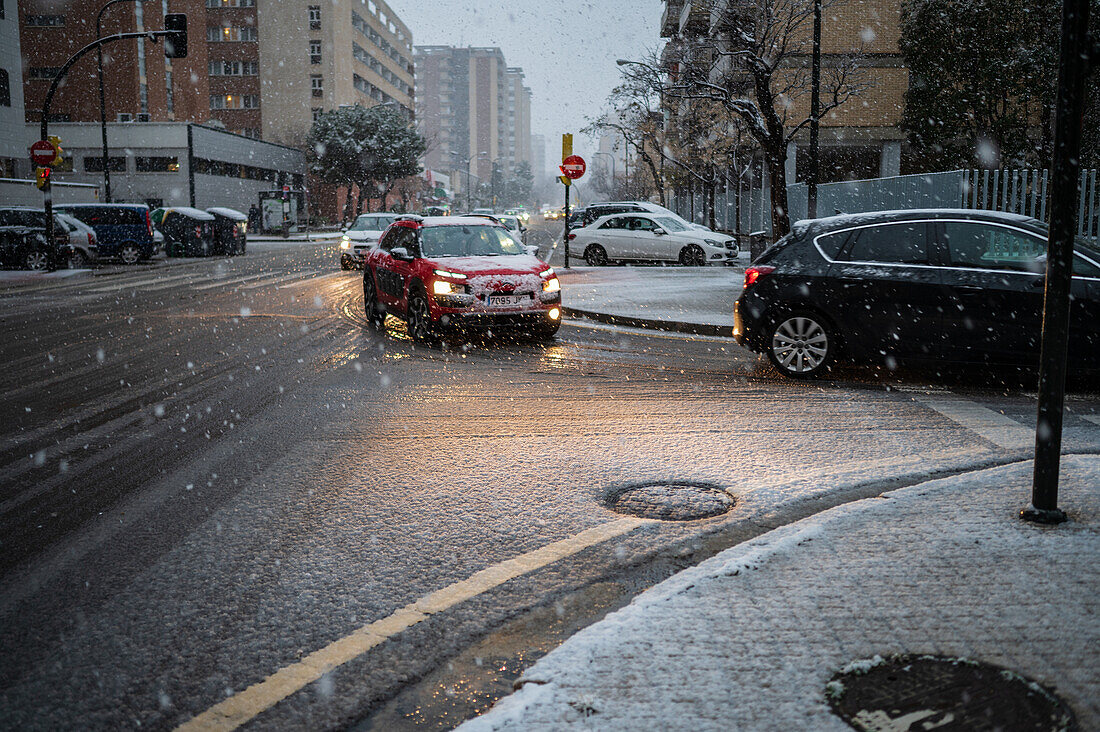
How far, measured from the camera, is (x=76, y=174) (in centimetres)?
6606

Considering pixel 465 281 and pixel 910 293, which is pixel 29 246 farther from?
pixel 910 293

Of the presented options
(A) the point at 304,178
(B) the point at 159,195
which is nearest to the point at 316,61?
(A) the point at 304,178

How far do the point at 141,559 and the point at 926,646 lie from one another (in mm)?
3453


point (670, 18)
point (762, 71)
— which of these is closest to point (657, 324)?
point (762, 71)

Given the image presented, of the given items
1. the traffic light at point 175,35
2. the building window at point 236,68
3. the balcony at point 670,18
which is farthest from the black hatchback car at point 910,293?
the building window at point 236,68

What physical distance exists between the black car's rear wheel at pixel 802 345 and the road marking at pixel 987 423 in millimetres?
1280

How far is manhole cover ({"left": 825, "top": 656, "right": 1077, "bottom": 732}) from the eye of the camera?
292 centimetres

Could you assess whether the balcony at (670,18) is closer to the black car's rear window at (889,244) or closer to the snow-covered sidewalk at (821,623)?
the black car's rear window at (889,244)

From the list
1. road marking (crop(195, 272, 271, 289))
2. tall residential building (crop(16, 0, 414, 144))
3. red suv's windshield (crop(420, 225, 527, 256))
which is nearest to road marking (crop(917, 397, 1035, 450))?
red suv's windshield (crop(420, 225, 527, 256))

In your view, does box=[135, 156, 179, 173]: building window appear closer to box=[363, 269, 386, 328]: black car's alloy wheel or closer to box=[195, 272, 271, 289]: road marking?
box=[195, 272, 271, 289]: road marking

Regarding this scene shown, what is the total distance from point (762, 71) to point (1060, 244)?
18.9 m

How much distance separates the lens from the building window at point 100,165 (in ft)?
214

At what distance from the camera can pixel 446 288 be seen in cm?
1220

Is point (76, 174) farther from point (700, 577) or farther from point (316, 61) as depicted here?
point (700, 577)
